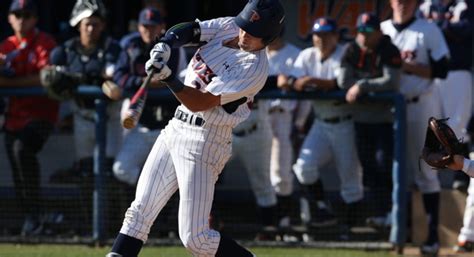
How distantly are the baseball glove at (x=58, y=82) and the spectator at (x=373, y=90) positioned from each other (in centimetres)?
200

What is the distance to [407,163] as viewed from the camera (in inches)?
332

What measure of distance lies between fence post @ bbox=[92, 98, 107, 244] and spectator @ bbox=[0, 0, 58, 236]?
40 cm

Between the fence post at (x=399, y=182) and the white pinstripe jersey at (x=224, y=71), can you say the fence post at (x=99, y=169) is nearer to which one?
the fence post at (x=399, y=182)

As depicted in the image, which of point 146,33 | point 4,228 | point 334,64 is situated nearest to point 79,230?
point 4,228

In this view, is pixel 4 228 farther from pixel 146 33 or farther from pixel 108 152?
pixel 146 33

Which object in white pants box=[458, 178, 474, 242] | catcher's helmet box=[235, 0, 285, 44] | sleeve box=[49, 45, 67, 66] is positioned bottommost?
white pants box=[458, 178, 474, 242]

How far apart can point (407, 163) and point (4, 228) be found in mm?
3138

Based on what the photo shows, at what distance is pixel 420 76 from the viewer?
8148mm

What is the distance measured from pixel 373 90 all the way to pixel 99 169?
2153 mm

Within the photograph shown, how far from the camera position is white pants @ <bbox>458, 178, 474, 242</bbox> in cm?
777

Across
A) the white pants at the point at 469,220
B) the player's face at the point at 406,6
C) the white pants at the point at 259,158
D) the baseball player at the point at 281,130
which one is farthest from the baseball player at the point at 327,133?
the white pants at the point at 469,220

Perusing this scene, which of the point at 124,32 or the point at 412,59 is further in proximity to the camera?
the point at 124,32

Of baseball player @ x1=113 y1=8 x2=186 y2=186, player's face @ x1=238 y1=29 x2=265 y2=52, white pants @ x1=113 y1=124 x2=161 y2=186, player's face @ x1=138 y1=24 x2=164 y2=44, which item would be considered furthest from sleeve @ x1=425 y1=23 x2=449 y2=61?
player's face @ x1=238 y1=29 x2=265 y2=52

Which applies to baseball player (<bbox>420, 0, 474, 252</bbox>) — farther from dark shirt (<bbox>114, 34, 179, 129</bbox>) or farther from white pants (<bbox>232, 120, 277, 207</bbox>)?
dark shirt (<bbox>114, 34, 179, 129</bbox>)
